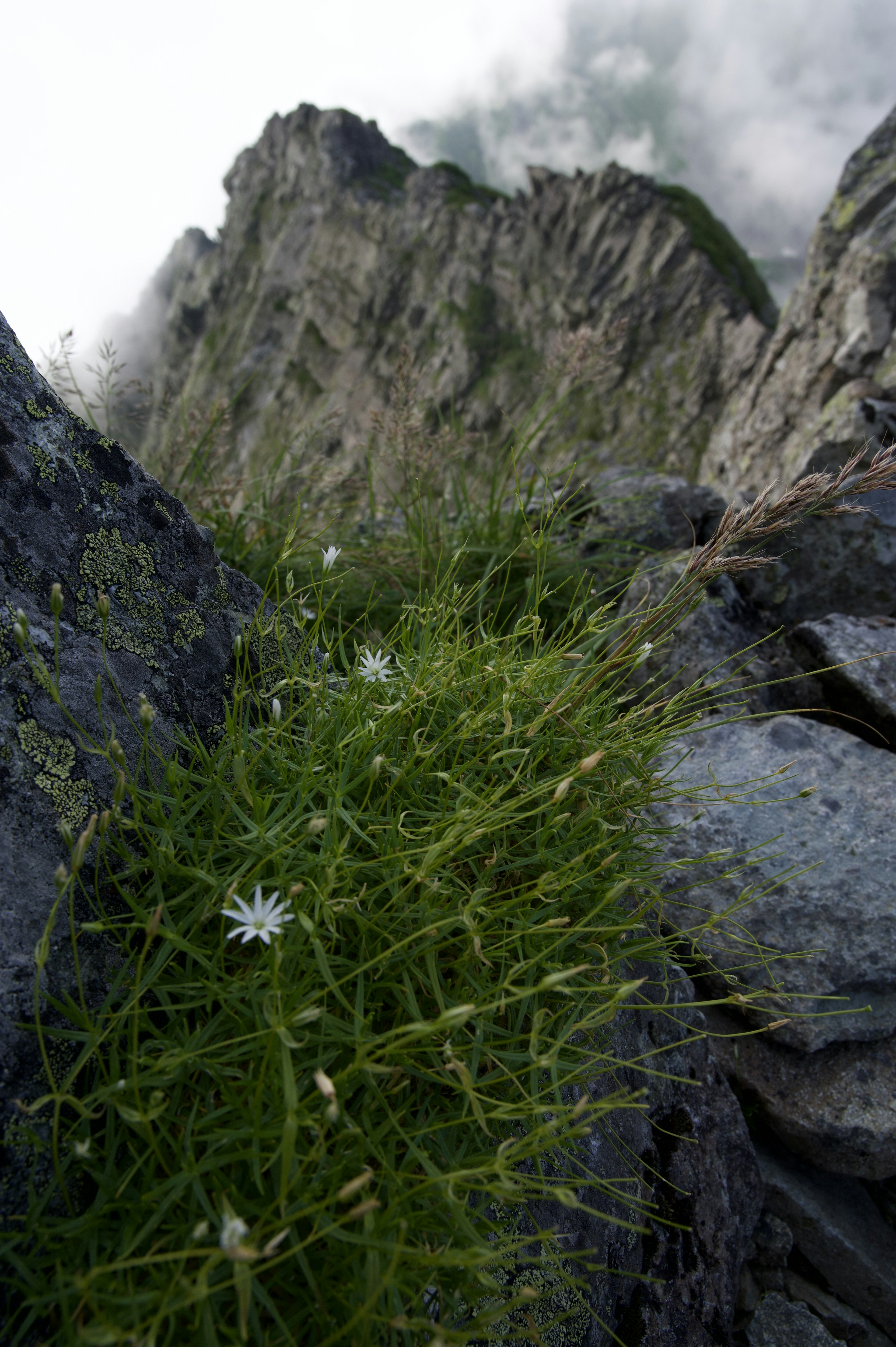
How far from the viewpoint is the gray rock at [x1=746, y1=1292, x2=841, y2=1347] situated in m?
2.49

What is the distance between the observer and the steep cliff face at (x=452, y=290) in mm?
59375

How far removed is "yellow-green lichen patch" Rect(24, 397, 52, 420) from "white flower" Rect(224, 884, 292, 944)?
1.81m

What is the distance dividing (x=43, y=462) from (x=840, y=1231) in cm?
436

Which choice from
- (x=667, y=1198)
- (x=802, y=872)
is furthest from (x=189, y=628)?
(x=667, y=1198)

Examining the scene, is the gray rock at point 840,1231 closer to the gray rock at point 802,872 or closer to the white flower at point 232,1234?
the gray rock at point 802,872

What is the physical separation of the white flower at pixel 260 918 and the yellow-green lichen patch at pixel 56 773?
67cm

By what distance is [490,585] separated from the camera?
13.2ft

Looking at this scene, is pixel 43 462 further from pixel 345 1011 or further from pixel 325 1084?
pixel 325 1084

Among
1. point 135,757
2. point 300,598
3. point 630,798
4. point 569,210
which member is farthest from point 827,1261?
point 569,210

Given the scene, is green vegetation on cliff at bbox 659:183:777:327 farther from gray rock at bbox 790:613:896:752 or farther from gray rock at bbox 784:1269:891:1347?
gray rock at bbox 784:1269:891:1347

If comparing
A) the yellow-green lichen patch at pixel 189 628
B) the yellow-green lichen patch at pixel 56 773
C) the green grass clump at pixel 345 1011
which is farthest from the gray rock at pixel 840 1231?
the yellow-green lichen patch at pixel 189 628

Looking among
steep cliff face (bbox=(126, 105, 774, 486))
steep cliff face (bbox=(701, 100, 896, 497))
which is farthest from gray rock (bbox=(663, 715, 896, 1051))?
steep cliff face (bbox=(126, 105, 774, 486))

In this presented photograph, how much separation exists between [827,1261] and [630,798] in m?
2.30

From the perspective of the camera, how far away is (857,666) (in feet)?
11.5
